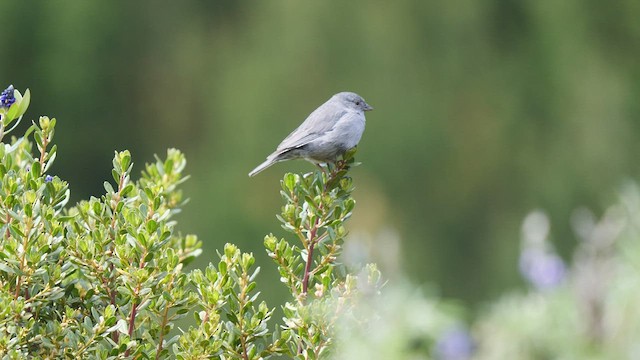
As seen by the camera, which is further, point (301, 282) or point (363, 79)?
point (363, 79)

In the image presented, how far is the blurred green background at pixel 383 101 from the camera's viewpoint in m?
7.36

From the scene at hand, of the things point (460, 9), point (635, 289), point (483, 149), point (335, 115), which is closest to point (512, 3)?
point (460, 9)

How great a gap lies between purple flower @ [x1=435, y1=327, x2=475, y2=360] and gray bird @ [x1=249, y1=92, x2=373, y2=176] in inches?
66.8

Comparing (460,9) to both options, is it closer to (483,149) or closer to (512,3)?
(512,3)

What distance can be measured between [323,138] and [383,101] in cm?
433

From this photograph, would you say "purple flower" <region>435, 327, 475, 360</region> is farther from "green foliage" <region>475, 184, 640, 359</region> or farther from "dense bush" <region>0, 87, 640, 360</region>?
"dense bush" <region>0, 87, 640, 360</region>

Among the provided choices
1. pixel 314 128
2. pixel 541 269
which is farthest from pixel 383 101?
pixel 541 269

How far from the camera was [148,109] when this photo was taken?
8.09 meters

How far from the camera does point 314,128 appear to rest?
3.34 m

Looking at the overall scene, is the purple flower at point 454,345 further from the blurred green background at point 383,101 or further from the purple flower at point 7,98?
the blurred green background at point 383,101

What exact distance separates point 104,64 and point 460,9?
2.79 meters

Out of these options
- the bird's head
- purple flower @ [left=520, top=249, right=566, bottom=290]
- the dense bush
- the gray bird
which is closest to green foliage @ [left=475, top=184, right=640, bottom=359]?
purple flower @ [left=520, top=249, right=566, bottom=290]

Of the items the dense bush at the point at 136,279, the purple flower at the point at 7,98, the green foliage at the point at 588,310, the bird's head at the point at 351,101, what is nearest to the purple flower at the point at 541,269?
the dense bush at the point at 136,279

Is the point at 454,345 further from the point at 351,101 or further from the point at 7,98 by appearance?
the point at 351,101
